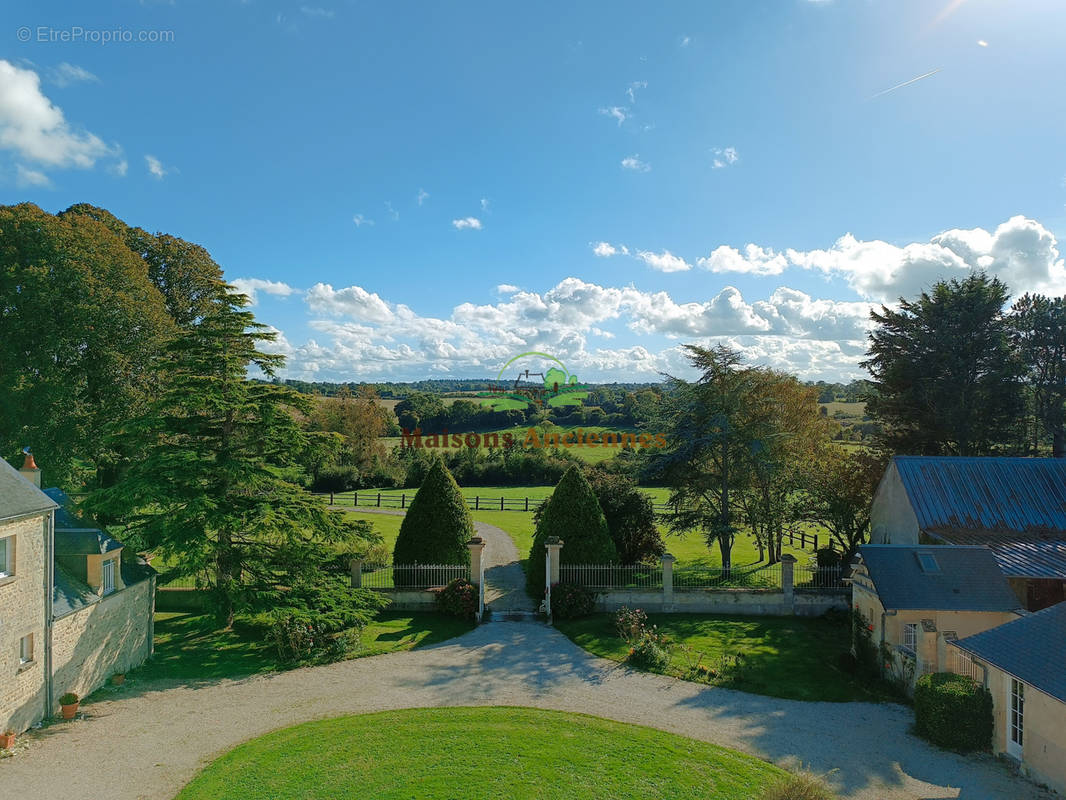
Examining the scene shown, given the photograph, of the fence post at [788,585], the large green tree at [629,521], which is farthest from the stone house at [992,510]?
the large green tree at [629,521]

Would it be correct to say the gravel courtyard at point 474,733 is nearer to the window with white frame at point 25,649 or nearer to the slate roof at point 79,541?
the window with white frame at point 25,649

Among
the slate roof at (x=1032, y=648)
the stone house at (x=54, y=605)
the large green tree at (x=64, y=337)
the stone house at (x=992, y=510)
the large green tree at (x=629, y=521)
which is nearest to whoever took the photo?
the slate roof at (x=1032, y=648)

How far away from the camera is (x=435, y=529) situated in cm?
2112

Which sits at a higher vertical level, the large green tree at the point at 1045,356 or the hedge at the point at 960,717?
the large green tree at the point at 1045,356

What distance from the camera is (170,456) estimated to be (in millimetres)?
15742

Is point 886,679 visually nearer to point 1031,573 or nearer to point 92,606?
point 1031,573

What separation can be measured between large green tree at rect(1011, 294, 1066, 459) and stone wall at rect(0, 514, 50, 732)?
38160mm

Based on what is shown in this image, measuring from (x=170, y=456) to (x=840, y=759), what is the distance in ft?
55.7

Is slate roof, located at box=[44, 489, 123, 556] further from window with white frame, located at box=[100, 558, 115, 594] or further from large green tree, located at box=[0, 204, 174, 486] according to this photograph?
large green tree, located at box=[0, 204, 174, 486]

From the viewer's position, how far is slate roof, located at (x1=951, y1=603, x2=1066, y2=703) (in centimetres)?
1039

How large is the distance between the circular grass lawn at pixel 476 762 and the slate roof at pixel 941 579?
6.78 m

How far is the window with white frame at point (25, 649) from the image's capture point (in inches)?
475

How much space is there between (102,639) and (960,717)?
19119mm

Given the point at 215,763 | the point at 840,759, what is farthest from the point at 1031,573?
the point at 215,763
